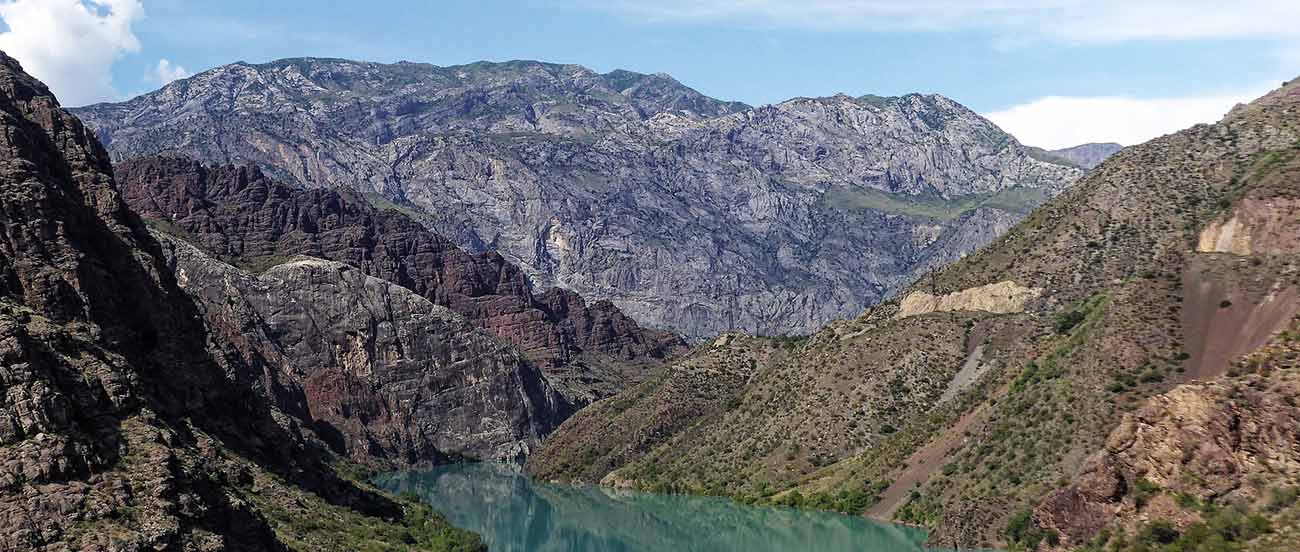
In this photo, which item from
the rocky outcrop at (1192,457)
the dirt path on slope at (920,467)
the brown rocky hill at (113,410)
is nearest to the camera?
the brown rocky hill at (113,410)

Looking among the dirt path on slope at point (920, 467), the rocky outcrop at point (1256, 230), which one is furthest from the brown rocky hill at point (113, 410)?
the rocky outcrop at point (1256, 230)

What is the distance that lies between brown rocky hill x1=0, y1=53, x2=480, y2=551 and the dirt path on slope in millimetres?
52949

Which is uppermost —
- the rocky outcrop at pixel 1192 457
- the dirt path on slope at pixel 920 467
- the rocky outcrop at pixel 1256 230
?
the rocky outcrop at pixel 1256 230

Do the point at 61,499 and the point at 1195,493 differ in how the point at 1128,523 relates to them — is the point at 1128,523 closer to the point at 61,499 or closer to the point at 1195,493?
the point at 1195,493

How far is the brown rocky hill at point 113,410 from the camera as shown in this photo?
83750 mm

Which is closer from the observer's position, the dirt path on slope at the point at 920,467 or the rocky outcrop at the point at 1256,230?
the rocky outcrop at the point at 1256,230

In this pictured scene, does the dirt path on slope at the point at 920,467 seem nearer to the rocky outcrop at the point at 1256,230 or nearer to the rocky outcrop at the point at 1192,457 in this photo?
the rocky outcrop at the point at 1256,230

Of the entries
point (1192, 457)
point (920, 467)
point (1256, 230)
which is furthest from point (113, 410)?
point (1256, 230)


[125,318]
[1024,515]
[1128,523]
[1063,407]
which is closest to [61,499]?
[125,318]

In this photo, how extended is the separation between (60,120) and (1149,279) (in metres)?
113

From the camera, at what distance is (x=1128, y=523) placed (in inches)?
4296

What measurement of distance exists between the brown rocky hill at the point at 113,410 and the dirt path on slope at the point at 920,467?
5295 centimetres

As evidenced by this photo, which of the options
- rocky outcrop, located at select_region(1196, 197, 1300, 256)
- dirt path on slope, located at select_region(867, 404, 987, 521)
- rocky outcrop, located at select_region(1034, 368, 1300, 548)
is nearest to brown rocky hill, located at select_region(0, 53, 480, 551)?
dirt path on slope, located at select_region(867, 404, 987, 521)

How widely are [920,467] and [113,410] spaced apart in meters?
112
